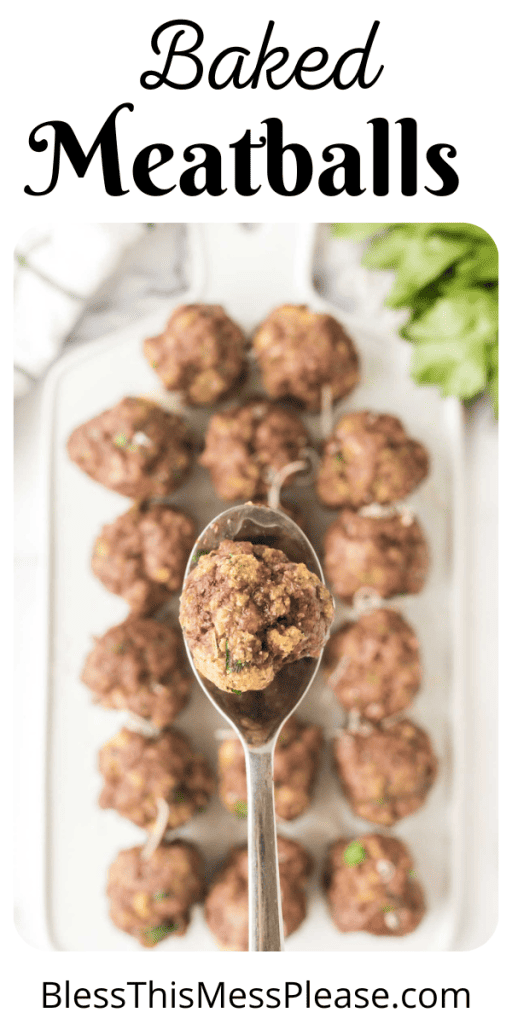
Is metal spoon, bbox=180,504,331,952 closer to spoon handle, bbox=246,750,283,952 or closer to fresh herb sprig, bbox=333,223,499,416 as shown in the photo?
spoon handle, bbox=246,750,283,952

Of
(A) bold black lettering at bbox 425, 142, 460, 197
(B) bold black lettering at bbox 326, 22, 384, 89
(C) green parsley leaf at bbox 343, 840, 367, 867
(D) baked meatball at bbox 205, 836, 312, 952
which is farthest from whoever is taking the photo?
(C) green parsley leaf at bbox 343, 840, 367, 867

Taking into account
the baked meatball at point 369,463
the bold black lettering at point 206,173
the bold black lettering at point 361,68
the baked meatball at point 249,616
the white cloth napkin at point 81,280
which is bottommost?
the baked meatball at point 249,616

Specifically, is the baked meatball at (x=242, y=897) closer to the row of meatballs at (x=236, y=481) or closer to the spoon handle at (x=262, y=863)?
the spoon handle at (x=262, y=863)

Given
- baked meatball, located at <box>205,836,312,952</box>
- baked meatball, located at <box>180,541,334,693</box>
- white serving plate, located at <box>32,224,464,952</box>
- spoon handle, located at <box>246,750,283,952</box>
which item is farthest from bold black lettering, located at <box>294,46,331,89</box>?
baked meatball, located at <box>205,836,312,952</box>

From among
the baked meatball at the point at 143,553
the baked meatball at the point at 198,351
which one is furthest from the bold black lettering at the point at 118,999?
the baked meatball at the point at 198,351

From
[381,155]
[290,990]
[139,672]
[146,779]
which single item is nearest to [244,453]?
[139,672]

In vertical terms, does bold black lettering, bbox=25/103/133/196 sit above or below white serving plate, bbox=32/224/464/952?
above

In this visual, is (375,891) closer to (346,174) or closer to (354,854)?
(354,854)
